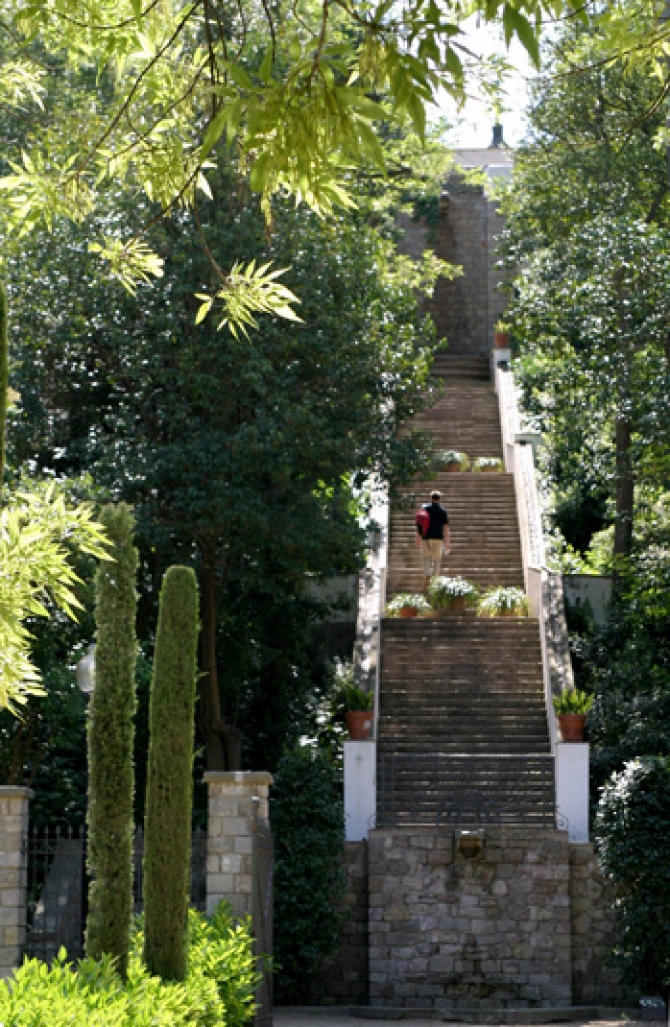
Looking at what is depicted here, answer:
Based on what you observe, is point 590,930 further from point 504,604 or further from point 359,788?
point 504,604

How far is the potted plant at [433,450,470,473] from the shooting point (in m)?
28.7

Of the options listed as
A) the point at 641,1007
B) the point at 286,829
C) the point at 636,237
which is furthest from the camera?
the point at 636,237

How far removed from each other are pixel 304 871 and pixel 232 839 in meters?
3.87

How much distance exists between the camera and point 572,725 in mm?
18062

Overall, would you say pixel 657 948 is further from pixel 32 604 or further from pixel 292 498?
pixel 32 604

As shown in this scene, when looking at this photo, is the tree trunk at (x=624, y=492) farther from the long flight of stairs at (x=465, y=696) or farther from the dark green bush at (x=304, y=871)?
the dark green bush at (x=304, y=871)

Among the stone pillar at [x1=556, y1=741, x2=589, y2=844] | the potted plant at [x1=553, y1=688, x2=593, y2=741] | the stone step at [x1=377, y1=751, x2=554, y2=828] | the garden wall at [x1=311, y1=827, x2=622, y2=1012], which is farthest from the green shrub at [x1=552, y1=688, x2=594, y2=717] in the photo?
the garden wall at [x1=311, y1=827, x2=622, y2=1012]

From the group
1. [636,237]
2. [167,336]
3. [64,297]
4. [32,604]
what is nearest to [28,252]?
[64,297]

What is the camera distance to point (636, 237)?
20.3 m

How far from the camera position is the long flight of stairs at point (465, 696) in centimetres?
1800

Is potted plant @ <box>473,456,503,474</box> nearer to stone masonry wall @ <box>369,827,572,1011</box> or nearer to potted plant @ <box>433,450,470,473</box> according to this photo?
potted plant @ <box>433,450,470,473</box>

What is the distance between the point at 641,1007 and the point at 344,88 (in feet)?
42.3

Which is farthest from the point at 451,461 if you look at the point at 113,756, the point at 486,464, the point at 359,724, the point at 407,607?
the point at 113,756

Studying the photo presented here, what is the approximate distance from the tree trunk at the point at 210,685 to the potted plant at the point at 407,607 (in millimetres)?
3495
